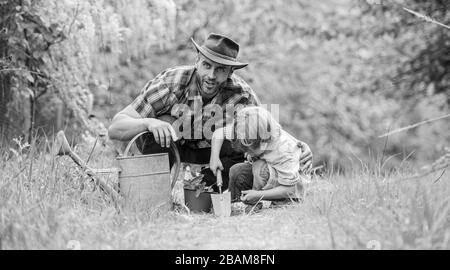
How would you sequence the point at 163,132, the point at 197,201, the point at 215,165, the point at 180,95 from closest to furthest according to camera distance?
the point at 163,132
the point at 215,165
the point at 197,201
the point at 180,95

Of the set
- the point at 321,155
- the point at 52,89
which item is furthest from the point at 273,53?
the point at 52,89

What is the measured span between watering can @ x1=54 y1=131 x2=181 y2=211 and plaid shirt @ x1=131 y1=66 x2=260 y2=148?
0.66m

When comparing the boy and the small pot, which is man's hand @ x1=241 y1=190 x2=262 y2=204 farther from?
the small pot

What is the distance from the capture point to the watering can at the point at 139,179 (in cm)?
296

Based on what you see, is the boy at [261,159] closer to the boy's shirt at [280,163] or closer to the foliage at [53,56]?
the boy's shirt at [280,163]

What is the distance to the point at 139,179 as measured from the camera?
9.81 ft

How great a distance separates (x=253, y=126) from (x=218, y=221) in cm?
61

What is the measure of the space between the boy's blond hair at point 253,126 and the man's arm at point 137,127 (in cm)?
43

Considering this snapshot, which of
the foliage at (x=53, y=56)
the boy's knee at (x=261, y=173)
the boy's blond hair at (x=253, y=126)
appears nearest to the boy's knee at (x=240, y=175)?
the boy's knee at (x=261, y=173)

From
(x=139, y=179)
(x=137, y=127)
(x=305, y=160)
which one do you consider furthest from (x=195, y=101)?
(x=139, y=179)

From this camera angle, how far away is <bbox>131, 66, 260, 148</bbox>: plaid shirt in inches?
143

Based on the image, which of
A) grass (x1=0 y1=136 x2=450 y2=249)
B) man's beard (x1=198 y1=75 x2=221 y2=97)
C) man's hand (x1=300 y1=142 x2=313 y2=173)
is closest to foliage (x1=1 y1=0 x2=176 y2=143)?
grass (x1=0 y1=136 x2=450 y2=249)

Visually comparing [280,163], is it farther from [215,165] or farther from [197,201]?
[197,201]
